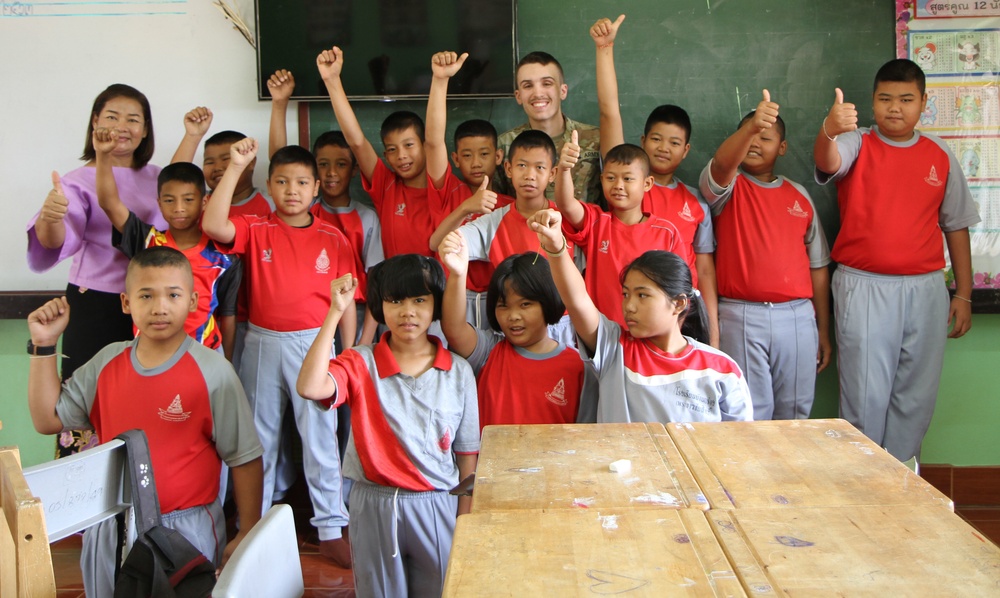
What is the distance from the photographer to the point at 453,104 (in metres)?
3.54

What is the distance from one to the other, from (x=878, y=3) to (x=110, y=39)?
3093 millimetres

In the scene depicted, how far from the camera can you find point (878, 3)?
3.47 m

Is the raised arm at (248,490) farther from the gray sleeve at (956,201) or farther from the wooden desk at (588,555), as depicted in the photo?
the gray sleeve at (956,201)

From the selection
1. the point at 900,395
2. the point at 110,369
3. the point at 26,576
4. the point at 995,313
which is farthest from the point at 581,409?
the point at 995,313

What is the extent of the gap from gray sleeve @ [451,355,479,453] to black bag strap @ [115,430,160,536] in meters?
0.85

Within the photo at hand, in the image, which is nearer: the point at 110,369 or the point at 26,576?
the point at 26,576

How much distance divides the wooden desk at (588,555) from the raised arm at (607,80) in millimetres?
1961

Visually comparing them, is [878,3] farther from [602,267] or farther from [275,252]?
[275,252]

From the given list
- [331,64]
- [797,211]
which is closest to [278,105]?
[331,64]

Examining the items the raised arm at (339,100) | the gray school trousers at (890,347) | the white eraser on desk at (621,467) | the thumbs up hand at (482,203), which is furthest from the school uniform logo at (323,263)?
the gray school trousers at (890,347)

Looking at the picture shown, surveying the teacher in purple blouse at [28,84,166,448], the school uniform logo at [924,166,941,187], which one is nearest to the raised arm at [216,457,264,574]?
the teacher in purple blouse at [28,84,166,448]

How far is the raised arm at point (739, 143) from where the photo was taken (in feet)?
9.20

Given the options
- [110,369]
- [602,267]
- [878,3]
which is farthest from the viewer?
[878,3]

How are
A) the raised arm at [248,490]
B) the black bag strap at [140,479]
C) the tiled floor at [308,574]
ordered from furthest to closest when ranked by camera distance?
1. the tiled floor at [308,574]
2. the raised arm at [248,490]
3. the black bag strap at [140,479]
